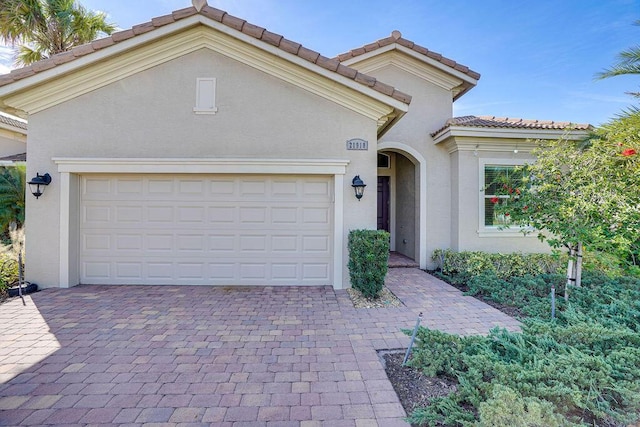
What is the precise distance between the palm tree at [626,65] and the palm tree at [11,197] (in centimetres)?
1505

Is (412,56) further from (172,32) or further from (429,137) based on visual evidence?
(172,32)

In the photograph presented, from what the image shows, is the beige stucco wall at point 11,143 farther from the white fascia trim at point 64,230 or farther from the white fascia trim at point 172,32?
the white fascia trim at point 64,230

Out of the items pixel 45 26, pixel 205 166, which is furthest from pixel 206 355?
pixel 45 26

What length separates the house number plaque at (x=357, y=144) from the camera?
6789mm

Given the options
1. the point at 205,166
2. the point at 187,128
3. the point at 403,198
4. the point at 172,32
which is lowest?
the point at 403,198

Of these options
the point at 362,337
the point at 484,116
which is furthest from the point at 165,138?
the point at 484,116

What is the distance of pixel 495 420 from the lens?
224 cm

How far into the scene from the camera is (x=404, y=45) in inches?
370

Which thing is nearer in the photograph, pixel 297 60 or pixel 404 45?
pixel 297 60

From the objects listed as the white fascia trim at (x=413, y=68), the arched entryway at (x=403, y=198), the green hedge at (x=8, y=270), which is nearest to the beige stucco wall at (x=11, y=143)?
the green hedge at (x=8, y=270)

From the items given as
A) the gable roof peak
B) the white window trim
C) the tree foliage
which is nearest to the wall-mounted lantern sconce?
the gable roof peak

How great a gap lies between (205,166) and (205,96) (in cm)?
161

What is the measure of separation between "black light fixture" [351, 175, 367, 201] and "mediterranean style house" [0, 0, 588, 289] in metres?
0.11

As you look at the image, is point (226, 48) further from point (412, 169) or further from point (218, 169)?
point (412, 169)
